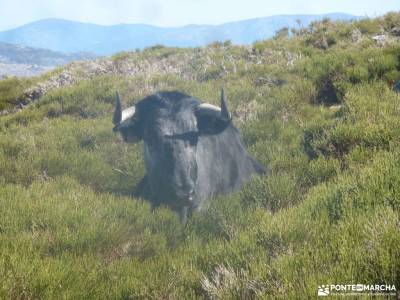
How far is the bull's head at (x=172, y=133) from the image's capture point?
6387 mm

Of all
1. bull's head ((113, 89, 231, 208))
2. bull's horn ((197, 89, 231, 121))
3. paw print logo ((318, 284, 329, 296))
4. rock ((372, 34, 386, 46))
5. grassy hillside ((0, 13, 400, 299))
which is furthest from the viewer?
rock ((372, 34, 386, 46))

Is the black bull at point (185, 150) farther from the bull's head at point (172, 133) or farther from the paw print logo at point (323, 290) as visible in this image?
the paw print logo at point (323, 290)

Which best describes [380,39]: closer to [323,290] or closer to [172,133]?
[172,133]

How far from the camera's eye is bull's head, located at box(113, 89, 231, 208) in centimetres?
639

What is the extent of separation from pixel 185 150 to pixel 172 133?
376 millimetres

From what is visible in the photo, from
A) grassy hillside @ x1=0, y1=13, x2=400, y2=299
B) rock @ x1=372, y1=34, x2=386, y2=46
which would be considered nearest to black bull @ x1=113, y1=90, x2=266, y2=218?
grassy hillside @ x1=0, y1=13, x2=400, y2=299

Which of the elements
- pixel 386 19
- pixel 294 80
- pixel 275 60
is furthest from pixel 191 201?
pixel 386 19

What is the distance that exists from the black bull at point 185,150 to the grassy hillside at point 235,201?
0.52 metres

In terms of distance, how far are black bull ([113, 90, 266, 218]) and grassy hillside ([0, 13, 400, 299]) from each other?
0.52m

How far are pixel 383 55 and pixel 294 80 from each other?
2215 mm

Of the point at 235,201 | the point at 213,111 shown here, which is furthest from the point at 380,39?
the point at 235,201

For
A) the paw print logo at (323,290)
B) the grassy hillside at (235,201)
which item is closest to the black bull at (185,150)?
the grassy hillside at (235,201)

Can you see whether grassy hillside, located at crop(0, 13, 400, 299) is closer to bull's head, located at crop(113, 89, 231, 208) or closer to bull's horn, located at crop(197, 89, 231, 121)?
bull's head, located at crop(113, 89, 231, 208)

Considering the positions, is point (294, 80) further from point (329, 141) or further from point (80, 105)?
point (80, 105)
